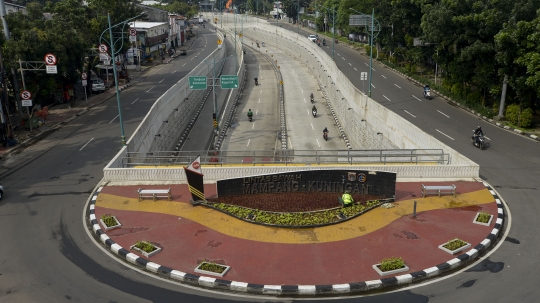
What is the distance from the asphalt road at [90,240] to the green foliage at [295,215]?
5640 millimetres

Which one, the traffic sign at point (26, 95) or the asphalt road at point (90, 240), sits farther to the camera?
the traffic sign at point (26, 95)

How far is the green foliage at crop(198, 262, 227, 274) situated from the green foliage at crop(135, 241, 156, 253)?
8.41 ft

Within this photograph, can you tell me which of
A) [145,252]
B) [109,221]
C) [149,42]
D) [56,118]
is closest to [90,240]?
[109,221]

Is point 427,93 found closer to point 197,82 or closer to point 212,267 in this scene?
point 197,82

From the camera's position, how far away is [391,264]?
16609 mm

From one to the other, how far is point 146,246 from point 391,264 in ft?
32.0

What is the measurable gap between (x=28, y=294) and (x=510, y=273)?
17455mm

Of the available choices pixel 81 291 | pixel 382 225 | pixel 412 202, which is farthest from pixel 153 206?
pixel 412 202

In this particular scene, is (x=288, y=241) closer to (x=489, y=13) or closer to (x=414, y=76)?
(x=489, y=13)

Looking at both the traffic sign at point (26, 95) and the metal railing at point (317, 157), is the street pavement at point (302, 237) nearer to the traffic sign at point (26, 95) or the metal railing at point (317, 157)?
the metal railing at point (317, 157)

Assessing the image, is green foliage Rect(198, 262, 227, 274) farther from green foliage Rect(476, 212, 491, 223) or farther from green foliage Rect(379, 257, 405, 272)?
green foliage Rect(476, 212, 491, 223)

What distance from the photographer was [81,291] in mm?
15953

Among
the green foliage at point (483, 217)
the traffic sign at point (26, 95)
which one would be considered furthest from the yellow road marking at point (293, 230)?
→ the traffic sign at point (26, 95)

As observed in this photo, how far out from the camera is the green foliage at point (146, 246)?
714 inches
